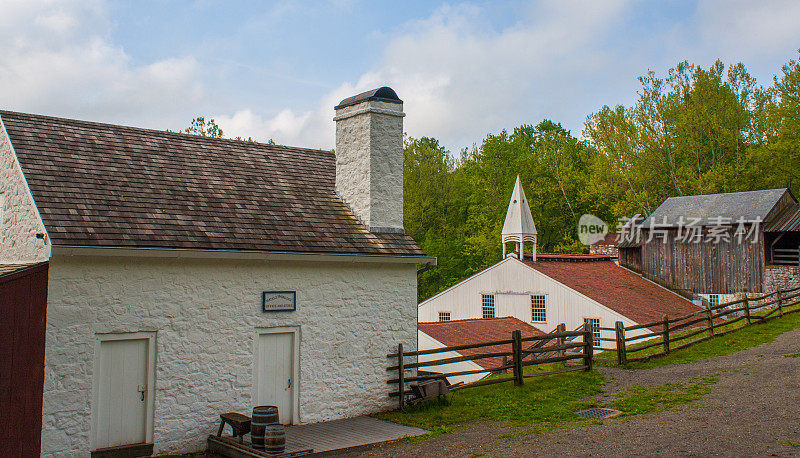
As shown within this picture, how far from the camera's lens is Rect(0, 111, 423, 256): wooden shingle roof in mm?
10914

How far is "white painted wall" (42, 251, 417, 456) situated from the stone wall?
80.0 feet

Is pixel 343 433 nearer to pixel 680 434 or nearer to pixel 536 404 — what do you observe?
pixel 536 404

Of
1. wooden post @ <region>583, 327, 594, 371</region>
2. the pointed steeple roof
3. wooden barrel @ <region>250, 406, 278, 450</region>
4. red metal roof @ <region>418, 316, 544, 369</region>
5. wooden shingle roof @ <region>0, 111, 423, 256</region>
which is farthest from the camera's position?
the pointed steeple roof

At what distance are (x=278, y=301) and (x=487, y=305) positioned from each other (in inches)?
953

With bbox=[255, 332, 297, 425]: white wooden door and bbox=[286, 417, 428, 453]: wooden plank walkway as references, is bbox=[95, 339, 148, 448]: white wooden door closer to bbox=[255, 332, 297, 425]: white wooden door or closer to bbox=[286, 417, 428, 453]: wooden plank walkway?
bbox=[255, 332, 297, 425]: white wooden door

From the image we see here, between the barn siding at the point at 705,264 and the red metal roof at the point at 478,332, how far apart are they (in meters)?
9.16

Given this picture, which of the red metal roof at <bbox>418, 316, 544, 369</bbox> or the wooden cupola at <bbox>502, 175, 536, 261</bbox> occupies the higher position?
the wooden cupola at <bbox>502, 175, 536, 261</bbox>

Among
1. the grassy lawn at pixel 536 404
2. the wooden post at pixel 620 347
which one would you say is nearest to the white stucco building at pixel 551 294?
the wooden post at pixel 620 347

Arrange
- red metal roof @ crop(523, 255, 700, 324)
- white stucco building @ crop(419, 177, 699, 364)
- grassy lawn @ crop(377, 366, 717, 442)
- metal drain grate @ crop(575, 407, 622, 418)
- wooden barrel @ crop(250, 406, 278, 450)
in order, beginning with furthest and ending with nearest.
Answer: white stucco building @ crop(419, 177, 699, 364)
red metal roof @ crop(523, 255, 700, 324)
metal drain grate @ crop(575, 407, 622, 418)
grassy lawn @ crop(377, 366, 717, 442)
wooden barrel @ crop(250, 406, 278, 450)

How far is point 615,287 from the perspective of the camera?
32875 millimetres

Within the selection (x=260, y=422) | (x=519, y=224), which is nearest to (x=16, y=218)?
(x=260, y=422)

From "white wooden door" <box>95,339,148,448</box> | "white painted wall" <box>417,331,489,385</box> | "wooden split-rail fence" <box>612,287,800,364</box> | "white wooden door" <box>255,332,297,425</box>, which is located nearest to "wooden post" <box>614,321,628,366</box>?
"wooden split-rail fence" <box>612,287,800,364</box>

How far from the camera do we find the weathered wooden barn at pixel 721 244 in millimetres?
30895

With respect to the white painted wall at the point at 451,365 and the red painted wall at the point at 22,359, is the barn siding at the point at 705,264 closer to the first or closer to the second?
the white painted wall at the point at 451,365
